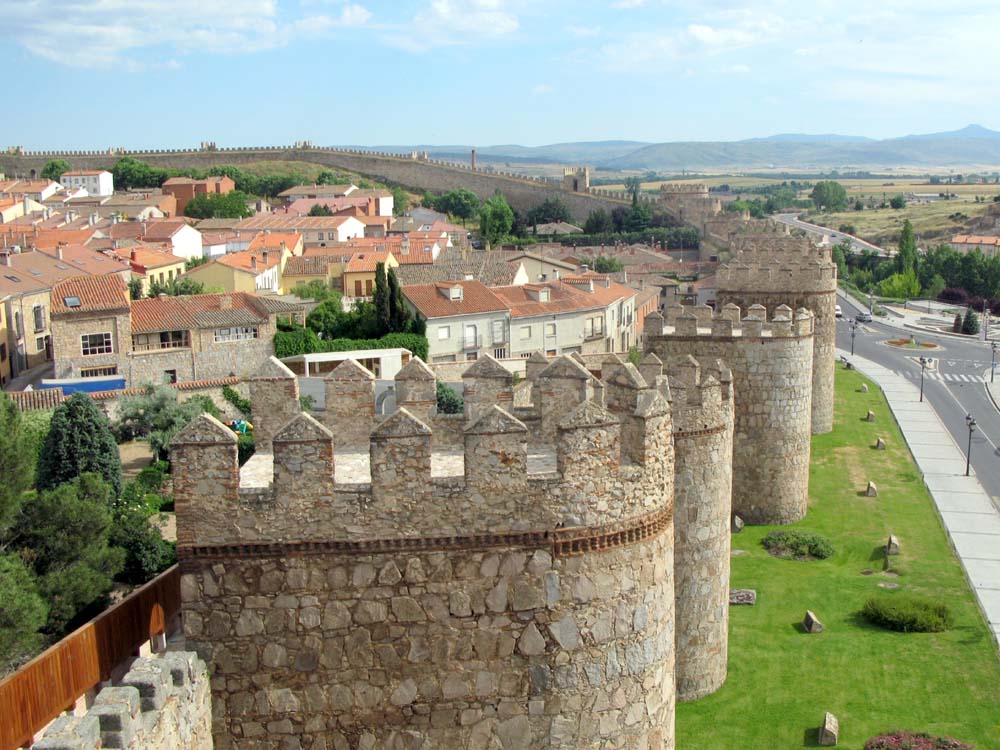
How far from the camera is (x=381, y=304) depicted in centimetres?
5012

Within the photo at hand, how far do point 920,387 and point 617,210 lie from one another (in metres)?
71.1

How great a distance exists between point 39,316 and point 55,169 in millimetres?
94175

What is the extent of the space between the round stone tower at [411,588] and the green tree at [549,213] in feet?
369

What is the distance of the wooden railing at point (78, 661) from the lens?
781 cm

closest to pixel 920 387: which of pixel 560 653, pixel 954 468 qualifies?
pixel 954 468

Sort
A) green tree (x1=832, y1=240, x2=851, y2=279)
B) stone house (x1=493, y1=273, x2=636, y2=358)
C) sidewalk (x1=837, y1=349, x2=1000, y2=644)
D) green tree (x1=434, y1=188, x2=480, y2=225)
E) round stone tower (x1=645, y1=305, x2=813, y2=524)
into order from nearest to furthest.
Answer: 1. sidewalk (x1=837, y1=349, x2=1000, y2=644)
2. round stone tower (x1=645, y1=305, x2=813, y2=524)
3. stone house (x1=493, y1=273, x2=636, y2=358)
4. green tree (x1=832, y1=240, x2=851, y2=279)
5. green tree (x1=434, y1=188, x2=480, y2=225)

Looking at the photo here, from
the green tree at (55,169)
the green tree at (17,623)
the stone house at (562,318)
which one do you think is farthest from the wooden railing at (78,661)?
the green tree at (55,169)

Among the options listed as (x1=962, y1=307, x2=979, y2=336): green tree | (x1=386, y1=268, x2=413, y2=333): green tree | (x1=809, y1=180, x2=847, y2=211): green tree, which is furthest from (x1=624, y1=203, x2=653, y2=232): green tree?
(x1=809, y1=180, x2=847, y2=211): green tree

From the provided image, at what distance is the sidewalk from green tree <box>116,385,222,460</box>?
2270cm

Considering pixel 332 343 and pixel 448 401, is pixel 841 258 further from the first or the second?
pixel 448 401

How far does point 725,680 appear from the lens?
17234 mm

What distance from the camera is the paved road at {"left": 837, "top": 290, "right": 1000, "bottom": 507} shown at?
36.6m

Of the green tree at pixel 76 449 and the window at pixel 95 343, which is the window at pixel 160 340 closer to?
the window at pixel 95 343

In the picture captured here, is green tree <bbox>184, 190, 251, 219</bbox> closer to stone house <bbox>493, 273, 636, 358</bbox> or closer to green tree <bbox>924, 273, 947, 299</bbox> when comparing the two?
stone house <bbox>493, 273, 636, 358</bbox>
